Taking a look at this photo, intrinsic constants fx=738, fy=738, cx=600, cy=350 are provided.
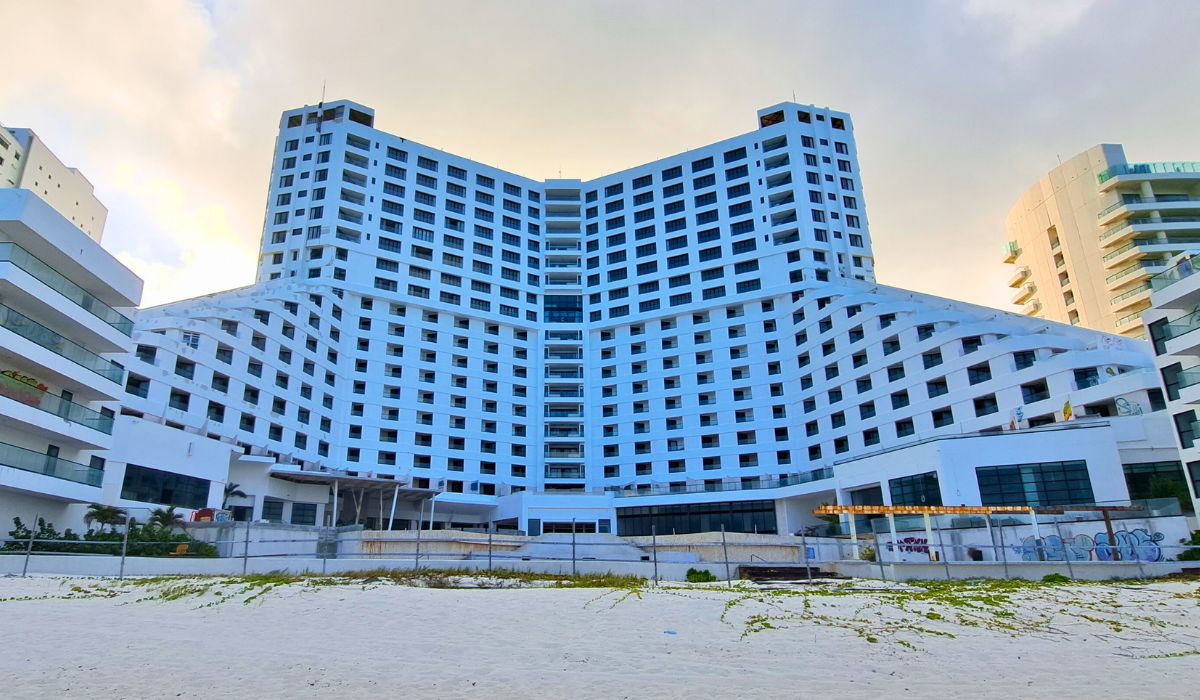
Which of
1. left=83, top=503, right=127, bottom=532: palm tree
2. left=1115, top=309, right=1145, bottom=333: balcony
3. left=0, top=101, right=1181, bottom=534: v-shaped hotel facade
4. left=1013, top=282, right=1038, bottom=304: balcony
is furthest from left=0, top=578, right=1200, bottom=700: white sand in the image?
left=1013, top=282, right=1038, bottom=304: balcony

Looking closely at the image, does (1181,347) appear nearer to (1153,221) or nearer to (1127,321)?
(1127,321)

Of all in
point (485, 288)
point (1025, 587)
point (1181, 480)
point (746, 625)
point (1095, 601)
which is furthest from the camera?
point (485, 288)

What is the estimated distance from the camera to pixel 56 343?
33000 millimetres

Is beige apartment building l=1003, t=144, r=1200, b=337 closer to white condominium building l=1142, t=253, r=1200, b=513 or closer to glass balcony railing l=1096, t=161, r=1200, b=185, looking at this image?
glass balcony railing l=1096, t=161, r=1200, b=185

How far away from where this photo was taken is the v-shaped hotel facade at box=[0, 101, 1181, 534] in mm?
51938

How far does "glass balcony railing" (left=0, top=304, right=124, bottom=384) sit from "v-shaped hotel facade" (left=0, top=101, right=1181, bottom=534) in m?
8.08

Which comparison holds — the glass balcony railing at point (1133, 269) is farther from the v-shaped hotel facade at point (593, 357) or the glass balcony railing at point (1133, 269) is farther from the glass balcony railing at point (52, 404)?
the glass balcony railing at point (52, 404)

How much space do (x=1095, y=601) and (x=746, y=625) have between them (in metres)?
9.61

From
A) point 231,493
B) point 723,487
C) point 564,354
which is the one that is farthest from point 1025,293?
point 231,493

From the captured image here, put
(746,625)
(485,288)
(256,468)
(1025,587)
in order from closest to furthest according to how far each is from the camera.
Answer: (746,625) → (1025,587) → (256,468) → (485,288)

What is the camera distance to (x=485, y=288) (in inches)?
3425

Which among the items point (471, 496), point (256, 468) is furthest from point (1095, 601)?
point (471, 496)

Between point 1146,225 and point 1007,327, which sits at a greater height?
point 1146,225

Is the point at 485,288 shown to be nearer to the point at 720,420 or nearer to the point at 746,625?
the point at 720,420
